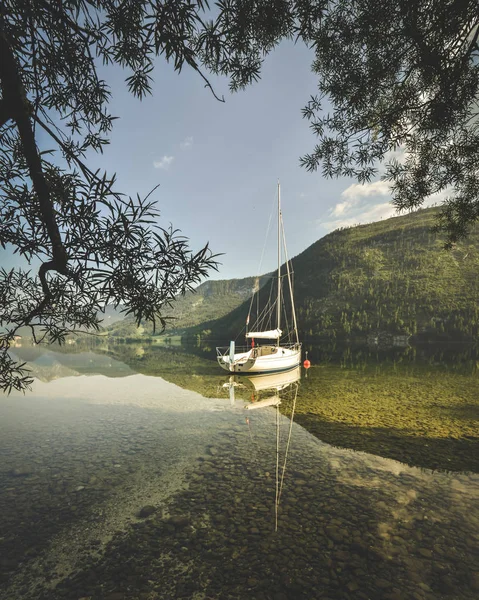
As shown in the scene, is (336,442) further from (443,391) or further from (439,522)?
(443,391)

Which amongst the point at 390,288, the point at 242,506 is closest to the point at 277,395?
the point at 242,506

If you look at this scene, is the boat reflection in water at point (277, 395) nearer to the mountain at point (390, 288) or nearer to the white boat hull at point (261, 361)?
the white boat hull at point (261, 361)

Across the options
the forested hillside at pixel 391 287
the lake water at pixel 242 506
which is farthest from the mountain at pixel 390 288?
the lake water at pixel 242 506

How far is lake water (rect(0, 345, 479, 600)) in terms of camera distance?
5.49 meters

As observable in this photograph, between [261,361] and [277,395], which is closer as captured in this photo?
[277,395]

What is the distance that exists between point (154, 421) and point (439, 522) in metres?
13.3

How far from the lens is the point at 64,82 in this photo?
16.8 ft

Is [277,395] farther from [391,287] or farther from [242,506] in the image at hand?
[391,287]

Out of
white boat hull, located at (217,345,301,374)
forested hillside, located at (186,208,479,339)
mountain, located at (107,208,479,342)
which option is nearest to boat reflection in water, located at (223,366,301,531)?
white boat hull, located at (217,345,301,374)

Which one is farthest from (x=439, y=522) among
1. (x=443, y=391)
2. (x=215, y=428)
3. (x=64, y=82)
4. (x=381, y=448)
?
(x=443, y=391)

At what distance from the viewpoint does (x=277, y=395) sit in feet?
72.4

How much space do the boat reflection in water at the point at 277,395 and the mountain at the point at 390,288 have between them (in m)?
88.1

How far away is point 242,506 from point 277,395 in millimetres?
14593

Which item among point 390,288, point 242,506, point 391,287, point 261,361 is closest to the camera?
point 242,506
